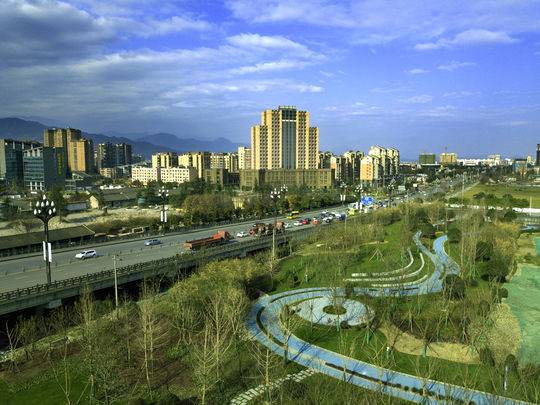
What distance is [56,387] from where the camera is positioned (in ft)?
62.0

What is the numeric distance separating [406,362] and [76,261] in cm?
2909

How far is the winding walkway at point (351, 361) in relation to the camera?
53.1ft

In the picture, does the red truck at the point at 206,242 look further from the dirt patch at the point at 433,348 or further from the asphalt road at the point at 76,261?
the dirt patch at the point at 433,348

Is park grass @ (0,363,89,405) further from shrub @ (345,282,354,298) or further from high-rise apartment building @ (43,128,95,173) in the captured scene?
high-rise apartment building @ (43,128,95,173)

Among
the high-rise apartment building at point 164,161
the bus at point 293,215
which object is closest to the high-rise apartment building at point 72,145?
the high-rise apartment building at point 164,161

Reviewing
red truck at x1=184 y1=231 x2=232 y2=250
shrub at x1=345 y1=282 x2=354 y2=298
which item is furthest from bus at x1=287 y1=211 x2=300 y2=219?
shrub at x1=345 y1=282 x2=354 y2=298

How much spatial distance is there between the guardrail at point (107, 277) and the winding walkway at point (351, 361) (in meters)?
8.02

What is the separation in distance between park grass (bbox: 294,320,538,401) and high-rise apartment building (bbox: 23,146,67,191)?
12500 centimetres

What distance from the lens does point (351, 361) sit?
20.4m

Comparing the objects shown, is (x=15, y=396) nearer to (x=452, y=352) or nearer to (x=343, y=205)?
(x=452, y=352)

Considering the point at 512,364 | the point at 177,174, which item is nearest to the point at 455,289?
the point at 512,364

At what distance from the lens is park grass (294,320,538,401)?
55.8 feet

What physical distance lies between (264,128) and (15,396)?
11508cm

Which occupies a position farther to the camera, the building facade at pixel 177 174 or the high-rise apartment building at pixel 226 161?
the high-rise apartment building at pixel 226 161
